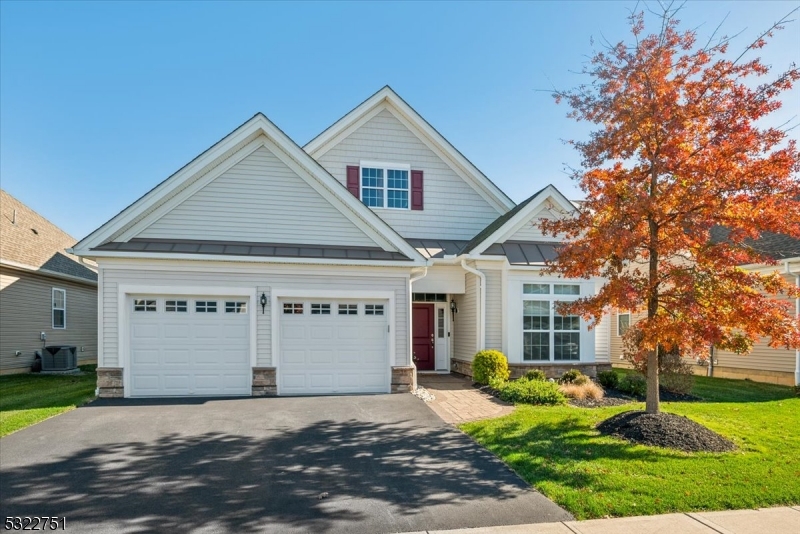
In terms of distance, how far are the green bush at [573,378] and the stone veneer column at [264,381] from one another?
298 inches

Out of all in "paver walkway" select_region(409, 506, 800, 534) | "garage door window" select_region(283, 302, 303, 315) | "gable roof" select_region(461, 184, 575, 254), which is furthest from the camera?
"gable roof" select_region(461, 184, 575, 254)

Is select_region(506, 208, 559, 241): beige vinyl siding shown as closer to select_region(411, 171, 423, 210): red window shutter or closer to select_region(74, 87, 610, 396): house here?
select_region(74, 87, 610, 396): house

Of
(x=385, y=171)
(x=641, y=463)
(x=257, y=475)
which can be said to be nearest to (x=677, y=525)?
(x=641, y=463)

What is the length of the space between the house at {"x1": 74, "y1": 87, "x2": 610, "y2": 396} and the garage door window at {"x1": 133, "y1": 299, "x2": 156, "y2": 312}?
0.10 feet

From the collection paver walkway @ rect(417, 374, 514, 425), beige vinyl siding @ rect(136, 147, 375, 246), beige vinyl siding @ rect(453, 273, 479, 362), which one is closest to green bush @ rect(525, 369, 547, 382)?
paver walkway @ rect(417, 374, 514, 425)

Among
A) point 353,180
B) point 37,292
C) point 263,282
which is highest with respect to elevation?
point 353,180

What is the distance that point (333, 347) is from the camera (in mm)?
11875

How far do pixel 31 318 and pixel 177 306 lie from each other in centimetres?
966

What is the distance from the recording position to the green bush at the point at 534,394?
35.1 ft

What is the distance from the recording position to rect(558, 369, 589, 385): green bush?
40.4 ft

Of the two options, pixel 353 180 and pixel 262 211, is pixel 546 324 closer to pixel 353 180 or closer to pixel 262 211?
pixel 353 180

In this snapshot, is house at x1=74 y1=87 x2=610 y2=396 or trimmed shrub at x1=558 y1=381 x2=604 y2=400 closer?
house at x1=74 y1=87 x2=610 y2=396

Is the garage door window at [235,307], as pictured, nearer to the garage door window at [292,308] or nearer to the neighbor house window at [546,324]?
the garage door window at [292,308]

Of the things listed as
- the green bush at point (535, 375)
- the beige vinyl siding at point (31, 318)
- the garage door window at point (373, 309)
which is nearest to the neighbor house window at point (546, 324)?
the green bush at point (535, 375)
